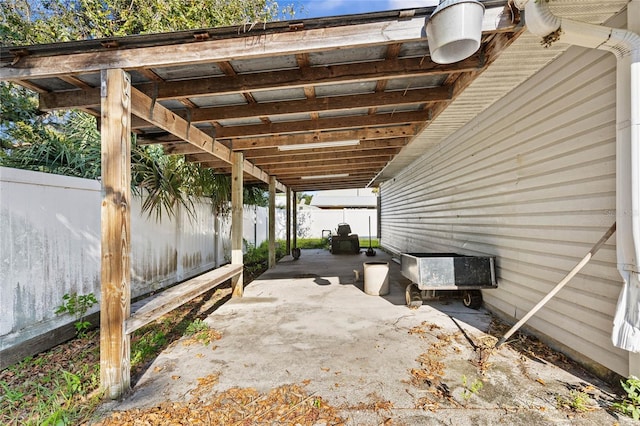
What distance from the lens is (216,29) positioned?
242 cm

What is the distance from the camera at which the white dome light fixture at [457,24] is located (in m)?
1.96

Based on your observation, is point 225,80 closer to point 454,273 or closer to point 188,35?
point 188,35

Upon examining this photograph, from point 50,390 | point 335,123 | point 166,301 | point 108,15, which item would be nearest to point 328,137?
point 335,123

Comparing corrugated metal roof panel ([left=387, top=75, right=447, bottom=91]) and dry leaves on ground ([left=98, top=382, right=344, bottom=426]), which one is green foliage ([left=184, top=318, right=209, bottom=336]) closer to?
dry leaves on ground ([left=98, top=382, right=344, bottom=426])

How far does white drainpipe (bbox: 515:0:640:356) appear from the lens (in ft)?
6.72

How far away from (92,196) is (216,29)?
269 centimetres

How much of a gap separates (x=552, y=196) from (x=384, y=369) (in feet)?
7.60

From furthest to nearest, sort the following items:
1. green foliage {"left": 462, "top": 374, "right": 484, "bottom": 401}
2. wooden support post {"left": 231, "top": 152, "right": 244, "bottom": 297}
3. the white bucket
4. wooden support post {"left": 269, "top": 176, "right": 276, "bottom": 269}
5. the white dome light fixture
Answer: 1. wooden support post {"left": 269, "top": 176, "right": 276, "bottom": 269}
2. wooden support post {"left": 231, "top": 152, "right": 244, "bottom": 297}
3. the white bucket
4. green foliage {"left": 462, "top": 374, "right": 484, "bottom": 401}
5. the white dome light fixture

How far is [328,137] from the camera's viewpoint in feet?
16.3

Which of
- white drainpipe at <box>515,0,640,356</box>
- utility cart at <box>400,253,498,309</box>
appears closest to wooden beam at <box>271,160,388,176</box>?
utility cart at <box>400,253,498,309</box>

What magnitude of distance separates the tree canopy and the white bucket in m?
3.72

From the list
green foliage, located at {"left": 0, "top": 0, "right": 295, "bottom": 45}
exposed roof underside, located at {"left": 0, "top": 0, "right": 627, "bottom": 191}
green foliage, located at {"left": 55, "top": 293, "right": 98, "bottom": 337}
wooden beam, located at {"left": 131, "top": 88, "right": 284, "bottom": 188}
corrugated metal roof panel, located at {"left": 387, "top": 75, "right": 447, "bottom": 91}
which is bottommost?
green foliage, located at {"left": 55, "top": 293, "right": 98, "bottom": 337}

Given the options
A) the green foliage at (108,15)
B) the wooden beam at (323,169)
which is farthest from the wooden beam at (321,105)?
the green foliage at (108,15)

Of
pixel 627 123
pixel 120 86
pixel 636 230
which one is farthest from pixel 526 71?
pixel 120 86
